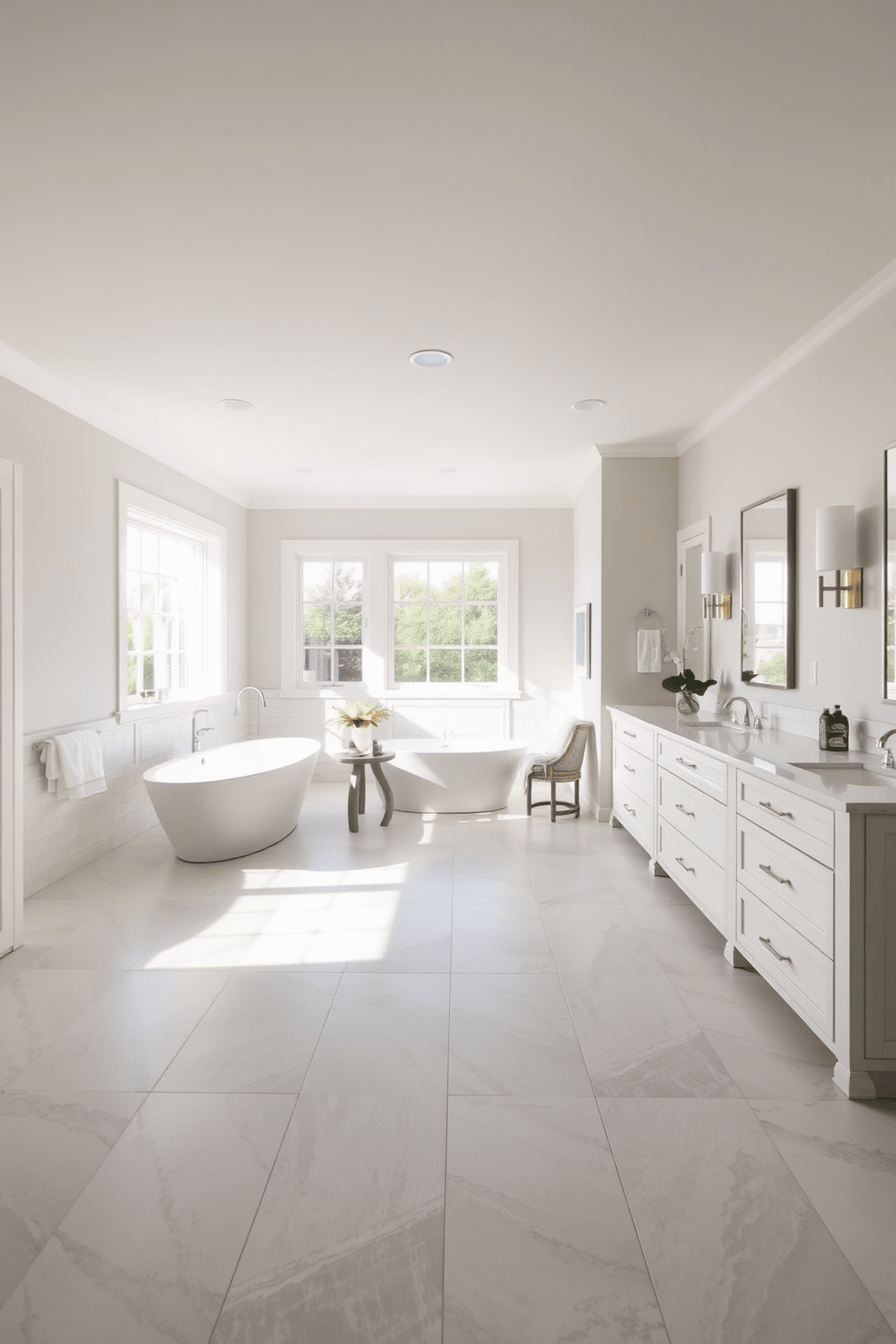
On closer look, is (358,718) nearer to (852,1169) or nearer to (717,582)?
(717,582)

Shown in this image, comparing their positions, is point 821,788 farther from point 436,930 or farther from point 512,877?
point 512,877

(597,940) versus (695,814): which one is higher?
(695,814)

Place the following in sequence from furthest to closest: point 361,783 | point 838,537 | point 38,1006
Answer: point 361,783
point 838,537
point 38,1006

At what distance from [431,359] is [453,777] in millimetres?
3071

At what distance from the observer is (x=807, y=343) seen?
336 centimetres

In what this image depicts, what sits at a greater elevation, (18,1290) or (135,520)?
(135,520)

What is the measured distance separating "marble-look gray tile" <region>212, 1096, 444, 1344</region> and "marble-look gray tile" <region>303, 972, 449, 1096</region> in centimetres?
10

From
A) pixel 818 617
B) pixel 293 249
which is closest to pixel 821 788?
pixel 818 617

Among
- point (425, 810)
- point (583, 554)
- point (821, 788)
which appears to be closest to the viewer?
point (821, 788)

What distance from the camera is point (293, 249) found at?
2631 mm

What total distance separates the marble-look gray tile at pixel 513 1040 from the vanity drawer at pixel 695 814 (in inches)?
34.3

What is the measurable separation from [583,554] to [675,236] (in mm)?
3813

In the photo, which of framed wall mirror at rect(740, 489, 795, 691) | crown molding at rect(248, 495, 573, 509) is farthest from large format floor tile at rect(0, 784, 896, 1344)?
crown molding at rect(248, 495, 573, 509)

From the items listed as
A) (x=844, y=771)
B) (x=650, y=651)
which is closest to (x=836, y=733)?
(x=844, y=771)
